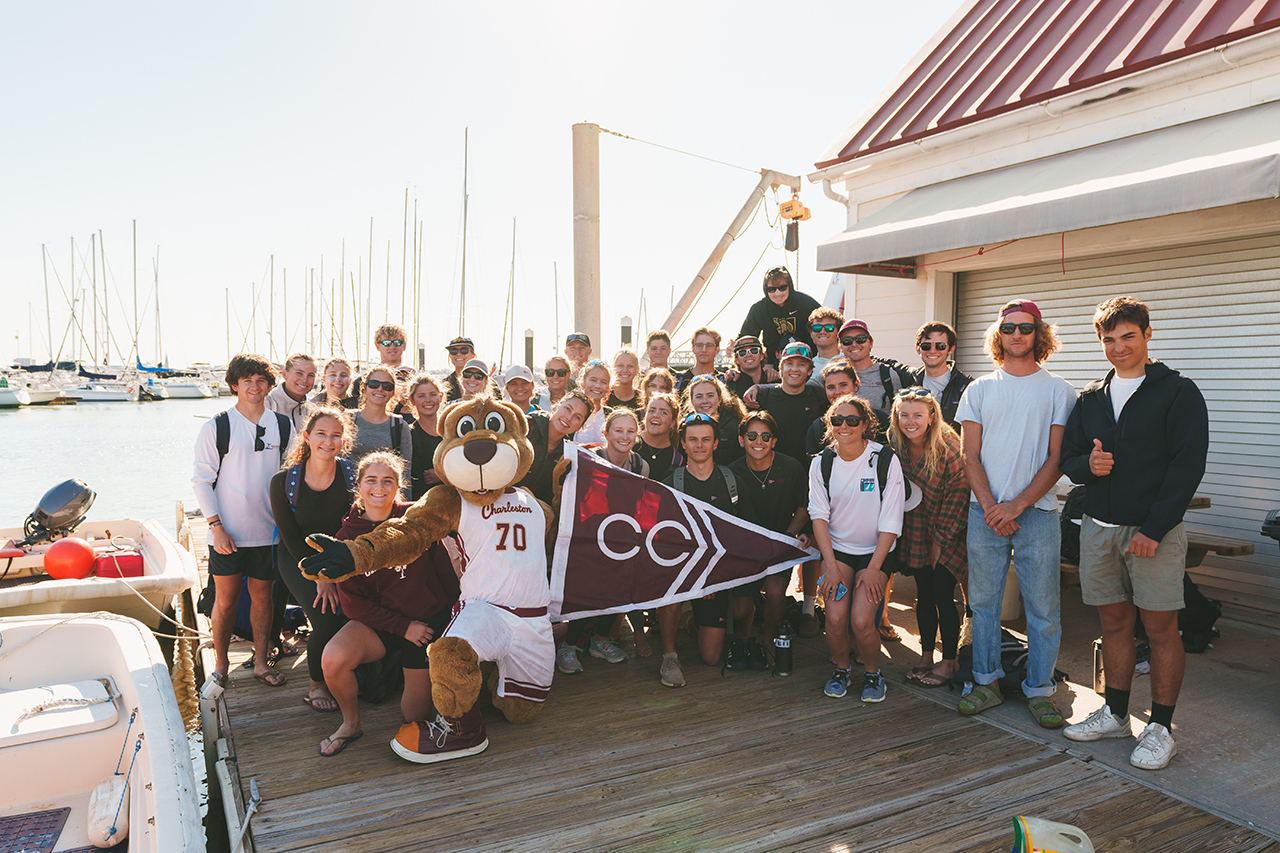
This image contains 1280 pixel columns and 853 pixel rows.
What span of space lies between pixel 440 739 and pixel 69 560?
185 inches

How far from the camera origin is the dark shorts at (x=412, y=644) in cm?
417

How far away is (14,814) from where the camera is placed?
12.6 ft

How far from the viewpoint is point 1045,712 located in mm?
4117

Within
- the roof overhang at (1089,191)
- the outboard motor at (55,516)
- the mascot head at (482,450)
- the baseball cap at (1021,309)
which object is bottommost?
the outboard motor at (55,516)

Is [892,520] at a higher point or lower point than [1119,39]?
lower

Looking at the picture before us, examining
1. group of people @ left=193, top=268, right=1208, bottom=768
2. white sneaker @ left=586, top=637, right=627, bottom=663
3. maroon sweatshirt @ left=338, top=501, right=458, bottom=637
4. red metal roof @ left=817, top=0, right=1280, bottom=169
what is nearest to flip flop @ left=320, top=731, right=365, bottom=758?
group of people @ left=193, top=268, right=1208, bottom=768

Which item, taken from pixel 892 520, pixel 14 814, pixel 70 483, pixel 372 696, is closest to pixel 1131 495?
pixel 892 520

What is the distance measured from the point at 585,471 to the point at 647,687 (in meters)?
1.42

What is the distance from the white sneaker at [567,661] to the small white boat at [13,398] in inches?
2522

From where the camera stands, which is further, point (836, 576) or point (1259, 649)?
point (1259, 649)

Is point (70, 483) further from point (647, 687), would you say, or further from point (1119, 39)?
point (1119, 39)

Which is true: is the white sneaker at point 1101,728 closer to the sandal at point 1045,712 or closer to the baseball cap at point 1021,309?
the sandal at point 1045,712

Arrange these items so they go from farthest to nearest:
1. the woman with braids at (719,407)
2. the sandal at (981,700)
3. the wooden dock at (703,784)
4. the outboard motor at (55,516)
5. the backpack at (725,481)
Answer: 1. the outboard motor at (55,516)
2. the woman with braids at (719,407)
3. the backpack at (725,481)
4. the sandal at (981,700)
5. the wooden dock at (703,784)

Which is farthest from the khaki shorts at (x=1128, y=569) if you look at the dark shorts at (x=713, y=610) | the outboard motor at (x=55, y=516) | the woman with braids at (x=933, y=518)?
the outboard motor at (x=55, y=516)
